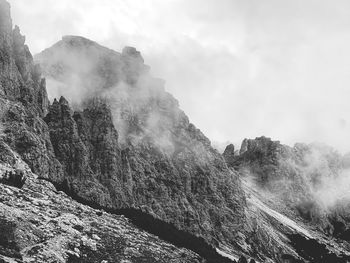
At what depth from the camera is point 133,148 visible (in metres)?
141

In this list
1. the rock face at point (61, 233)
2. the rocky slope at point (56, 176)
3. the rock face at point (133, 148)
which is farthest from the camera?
the rock face at point (133, 148)

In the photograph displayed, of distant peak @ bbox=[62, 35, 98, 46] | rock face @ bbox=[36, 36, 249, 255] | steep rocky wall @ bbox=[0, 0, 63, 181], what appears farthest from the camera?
distant peak @ bbox=[62, 35, 98, 46]

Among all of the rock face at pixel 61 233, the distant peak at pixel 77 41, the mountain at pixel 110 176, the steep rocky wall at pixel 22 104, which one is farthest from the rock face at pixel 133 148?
the rock face at pixel 61 233

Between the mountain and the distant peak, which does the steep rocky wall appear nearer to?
the mountain

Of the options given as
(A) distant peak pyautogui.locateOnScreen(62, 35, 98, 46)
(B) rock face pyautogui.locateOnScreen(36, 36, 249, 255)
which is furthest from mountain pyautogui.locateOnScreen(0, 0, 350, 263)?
(A) distant peak pyautogui.locateOnScreen(62, 35, 98, 46)

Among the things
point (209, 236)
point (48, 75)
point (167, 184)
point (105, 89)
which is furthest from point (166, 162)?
point (48, 75)

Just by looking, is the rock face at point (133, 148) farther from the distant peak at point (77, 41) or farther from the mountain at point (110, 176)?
the mountain at point (110, 176)

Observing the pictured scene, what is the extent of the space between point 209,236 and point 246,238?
824 inches

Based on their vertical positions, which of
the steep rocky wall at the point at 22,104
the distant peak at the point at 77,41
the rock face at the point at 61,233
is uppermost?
the distant peak at the point at 77,41

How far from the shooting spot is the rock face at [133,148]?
365 feet

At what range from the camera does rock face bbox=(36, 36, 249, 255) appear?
365ft

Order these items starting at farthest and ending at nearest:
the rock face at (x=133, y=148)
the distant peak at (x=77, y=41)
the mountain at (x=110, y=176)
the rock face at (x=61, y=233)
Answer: the distant peak at (x=77, y=41), the rock face at (x=133, y=148), the mountain at (x=110, y=176), the rock face at (x=61, y=233)

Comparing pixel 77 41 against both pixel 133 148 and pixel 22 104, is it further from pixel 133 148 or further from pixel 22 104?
pixel 22 104

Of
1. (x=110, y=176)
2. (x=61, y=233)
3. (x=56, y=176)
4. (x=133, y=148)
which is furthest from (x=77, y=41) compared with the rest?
(x=61, y=233)
